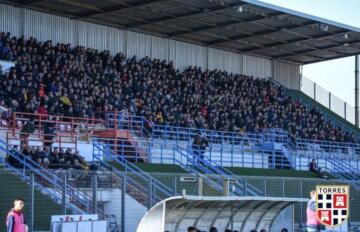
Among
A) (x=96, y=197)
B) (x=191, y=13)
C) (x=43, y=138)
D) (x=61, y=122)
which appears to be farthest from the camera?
(x=191, y=13)

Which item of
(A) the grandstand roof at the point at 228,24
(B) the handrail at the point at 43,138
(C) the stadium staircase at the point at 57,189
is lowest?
(C) the stadium staircase at the point at 57,189

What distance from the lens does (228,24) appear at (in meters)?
46.9

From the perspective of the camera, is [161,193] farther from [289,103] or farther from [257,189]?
[289,103]

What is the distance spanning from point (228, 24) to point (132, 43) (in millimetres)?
4811

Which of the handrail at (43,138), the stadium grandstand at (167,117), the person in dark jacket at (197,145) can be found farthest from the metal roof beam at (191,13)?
the handrail at (43,138)

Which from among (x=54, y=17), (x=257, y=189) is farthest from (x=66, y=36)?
(x=257, y=189)

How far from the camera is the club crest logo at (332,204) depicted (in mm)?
20250

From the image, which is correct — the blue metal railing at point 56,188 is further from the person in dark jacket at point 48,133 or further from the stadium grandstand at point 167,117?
the person in dark jacket at point 48,133

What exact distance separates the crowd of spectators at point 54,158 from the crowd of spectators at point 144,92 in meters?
3.16

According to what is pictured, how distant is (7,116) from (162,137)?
9563 millimetres

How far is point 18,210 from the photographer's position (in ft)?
61.8

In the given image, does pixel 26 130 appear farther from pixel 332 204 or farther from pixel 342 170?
pixel 342 170

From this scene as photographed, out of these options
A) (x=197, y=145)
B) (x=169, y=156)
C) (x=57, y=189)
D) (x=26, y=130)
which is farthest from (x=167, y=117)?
(x=57, y=189)

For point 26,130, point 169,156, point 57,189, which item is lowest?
point 57,189
